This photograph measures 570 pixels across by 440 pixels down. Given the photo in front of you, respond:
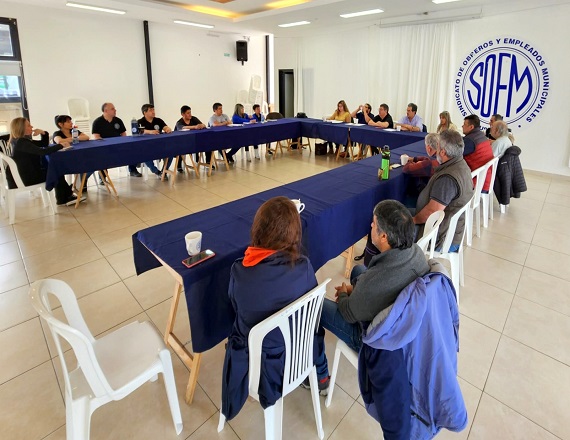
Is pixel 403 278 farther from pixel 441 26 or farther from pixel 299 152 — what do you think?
pixel 441 26

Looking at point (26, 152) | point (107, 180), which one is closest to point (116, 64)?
point (107, 180)

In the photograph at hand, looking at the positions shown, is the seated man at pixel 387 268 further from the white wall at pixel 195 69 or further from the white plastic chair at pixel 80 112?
the white wall at pixel 195 69

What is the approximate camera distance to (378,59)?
7.32 m

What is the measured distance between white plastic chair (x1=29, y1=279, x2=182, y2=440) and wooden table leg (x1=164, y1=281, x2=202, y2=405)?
0.50 feet

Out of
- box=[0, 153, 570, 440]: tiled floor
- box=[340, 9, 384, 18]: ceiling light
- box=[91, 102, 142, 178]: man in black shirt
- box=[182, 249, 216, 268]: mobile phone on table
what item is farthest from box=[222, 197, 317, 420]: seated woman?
box=[340, 9, 384, 18]: ceiling light

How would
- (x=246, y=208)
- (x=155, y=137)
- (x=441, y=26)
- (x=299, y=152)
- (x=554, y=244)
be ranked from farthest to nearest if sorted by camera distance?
(x=299, y=152) → (x=441, y=26) → (x=155, y=137) → (x=554, y=244) → (x=246, y=208)

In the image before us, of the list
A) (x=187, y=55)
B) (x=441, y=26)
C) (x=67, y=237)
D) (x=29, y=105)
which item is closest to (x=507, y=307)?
(x=67, y=237)

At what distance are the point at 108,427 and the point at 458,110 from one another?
6.84 meters

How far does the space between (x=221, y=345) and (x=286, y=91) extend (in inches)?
368

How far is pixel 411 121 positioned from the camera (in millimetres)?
5469

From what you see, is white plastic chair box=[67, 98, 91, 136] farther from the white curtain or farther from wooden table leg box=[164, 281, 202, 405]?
wooden table leg box=[164, 281, 202, 405]

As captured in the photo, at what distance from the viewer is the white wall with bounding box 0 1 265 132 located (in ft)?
20.2

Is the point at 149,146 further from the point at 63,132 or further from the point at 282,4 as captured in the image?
the point at 282,4

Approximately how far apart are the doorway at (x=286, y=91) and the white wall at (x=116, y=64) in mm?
1233
